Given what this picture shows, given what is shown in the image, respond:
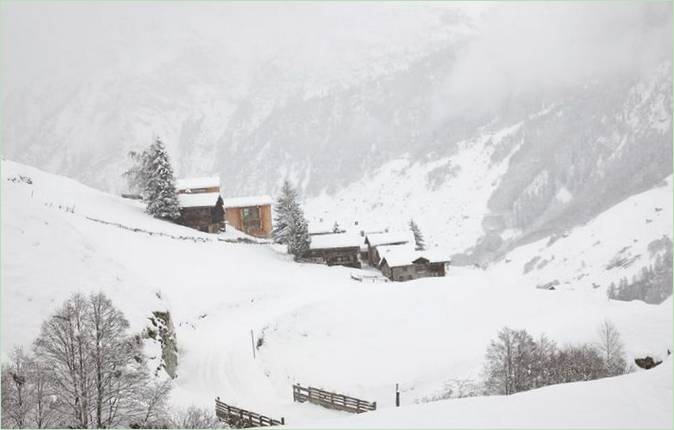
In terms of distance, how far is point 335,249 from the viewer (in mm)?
76500

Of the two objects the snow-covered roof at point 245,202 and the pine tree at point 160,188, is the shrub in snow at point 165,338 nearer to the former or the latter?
the pine tree at point 160,188

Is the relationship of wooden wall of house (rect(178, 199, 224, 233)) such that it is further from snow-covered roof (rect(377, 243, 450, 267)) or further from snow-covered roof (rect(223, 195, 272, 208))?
snow-covered roof (rect(377, 243, 450, 267))

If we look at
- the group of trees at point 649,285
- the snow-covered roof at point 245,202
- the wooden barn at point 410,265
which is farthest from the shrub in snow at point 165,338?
the group of trees at point 649,285

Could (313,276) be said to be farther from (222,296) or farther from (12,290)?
(12,290)

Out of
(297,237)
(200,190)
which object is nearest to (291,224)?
(297,237)

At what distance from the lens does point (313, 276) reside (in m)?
63.2

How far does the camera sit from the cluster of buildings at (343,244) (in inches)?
2918

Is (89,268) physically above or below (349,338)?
above

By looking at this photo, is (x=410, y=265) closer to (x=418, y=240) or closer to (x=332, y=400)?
(x=418, y=240)

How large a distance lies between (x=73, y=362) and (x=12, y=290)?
38.8 ft

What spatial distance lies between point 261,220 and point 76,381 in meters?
73.5

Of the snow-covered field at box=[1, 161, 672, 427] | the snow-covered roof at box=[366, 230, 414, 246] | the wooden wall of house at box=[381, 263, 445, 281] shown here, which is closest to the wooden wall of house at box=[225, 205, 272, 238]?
the snow-covered roof at box=[366, 230, 414, 246]

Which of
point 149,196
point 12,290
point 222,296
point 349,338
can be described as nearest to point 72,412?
point 12,290

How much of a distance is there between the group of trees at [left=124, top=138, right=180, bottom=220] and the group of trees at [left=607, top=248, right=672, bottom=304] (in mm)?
157851
